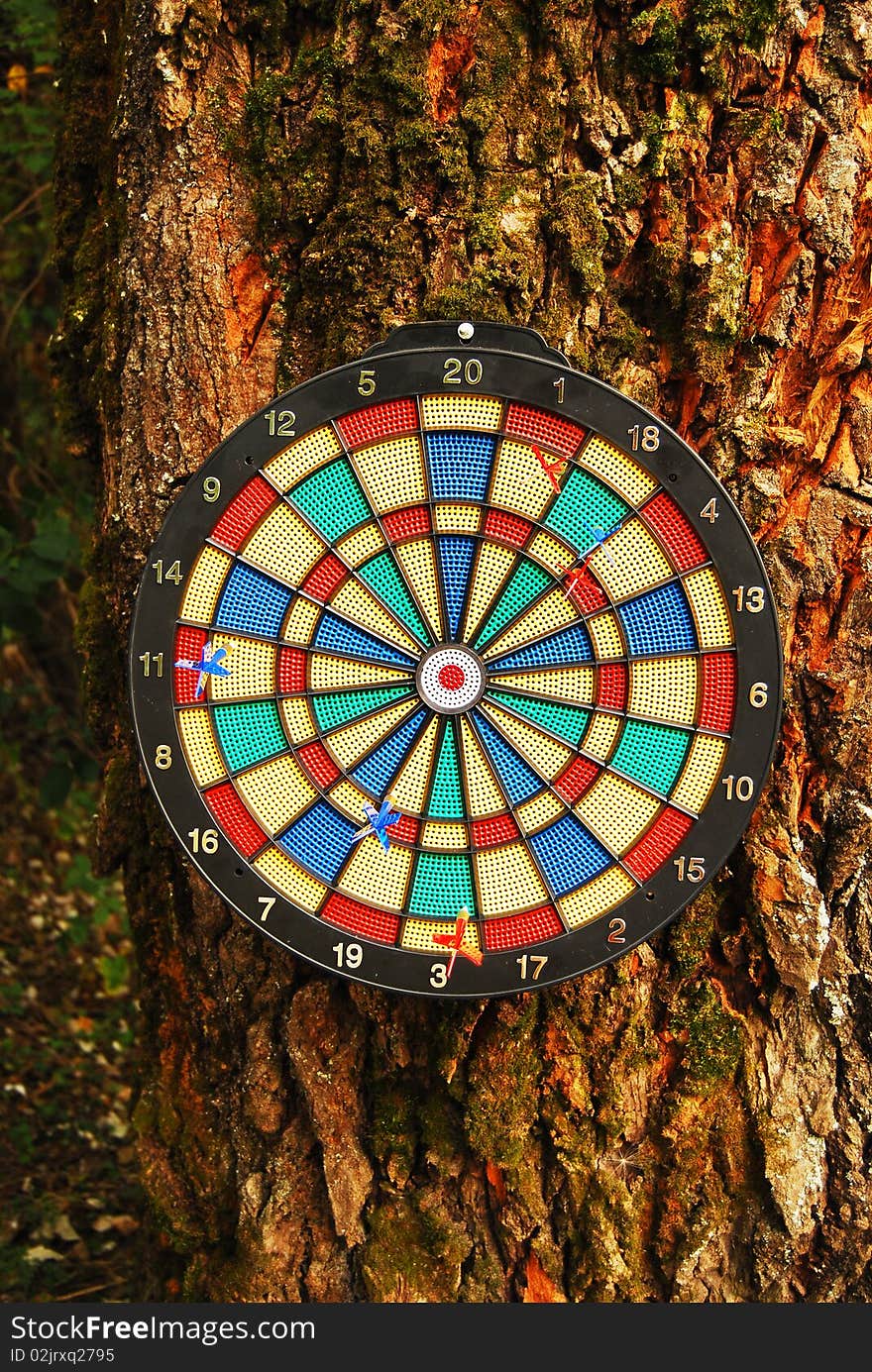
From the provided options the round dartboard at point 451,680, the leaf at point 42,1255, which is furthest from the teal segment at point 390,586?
the leaf at point 42,1255

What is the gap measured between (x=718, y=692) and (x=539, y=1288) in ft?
5.05

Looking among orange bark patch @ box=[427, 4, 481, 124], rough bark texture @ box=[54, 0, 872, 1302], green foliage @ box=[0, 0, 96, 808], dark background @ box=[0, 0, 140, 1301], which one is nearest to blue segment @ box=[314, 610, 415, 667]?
rough bark texture @ box=[54, 0, 872, 1302]

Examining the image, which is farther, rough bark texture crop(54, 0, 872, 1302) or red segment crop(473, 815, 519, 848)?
rough bark texture crop(54, 0, 872, 1302)

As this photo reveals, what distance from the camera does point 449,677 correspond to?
9.90ft

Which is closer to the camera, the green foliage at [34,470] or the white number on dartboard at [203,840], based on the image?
the white number on dartboard at [203,840]

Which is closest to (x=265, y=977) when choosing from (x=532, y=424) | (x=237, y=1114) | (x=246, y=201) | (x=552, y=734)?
(x=237, y=1114)

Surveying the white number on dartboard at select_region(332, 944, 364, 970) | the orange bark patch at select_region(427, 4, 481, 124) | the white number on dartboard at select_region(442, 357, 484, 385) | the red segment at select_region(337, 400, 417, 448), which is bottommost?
the white number on dartboard at select_region(332, 944, 364, 970)

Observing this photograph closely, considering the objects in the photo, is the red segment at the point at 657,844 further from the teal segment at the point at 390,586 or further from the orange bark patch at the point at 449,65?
the orange bark patch at the point at 449,65

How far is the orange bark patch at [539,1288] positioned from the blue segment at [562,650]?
1474 millimetres

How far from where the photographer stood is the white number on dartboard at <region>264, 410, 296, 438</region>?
118 inches

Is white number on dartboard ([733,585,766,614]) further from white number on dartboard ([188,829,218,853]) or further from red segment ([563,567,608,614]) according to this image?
white number on dartboard ([188,829,218,853])

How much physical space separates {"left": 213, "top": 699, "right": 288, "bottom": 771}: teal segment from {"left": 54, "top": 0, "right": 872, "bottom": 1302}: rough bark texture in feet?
2.11

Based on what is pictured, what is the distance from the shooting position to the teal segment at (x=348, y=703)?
304 centimetres

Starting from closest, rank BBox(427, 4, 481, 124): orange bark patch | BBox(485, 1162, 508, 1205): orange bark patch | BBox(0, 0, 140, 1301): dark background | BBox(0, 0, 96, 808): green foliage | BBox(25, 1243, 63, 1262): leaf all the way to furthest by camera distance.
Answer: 1. BBox(427, 4, 481, 124): orange bark patch
2. BBox(485, 1162, 508, 1205): orange bark patch
3. BBox(25, 1243, 63, 1262): leaf
4. BBox(0, 0, 140, 1301): dark background
5. BBox(0, 0, 96, 808): green foliage
